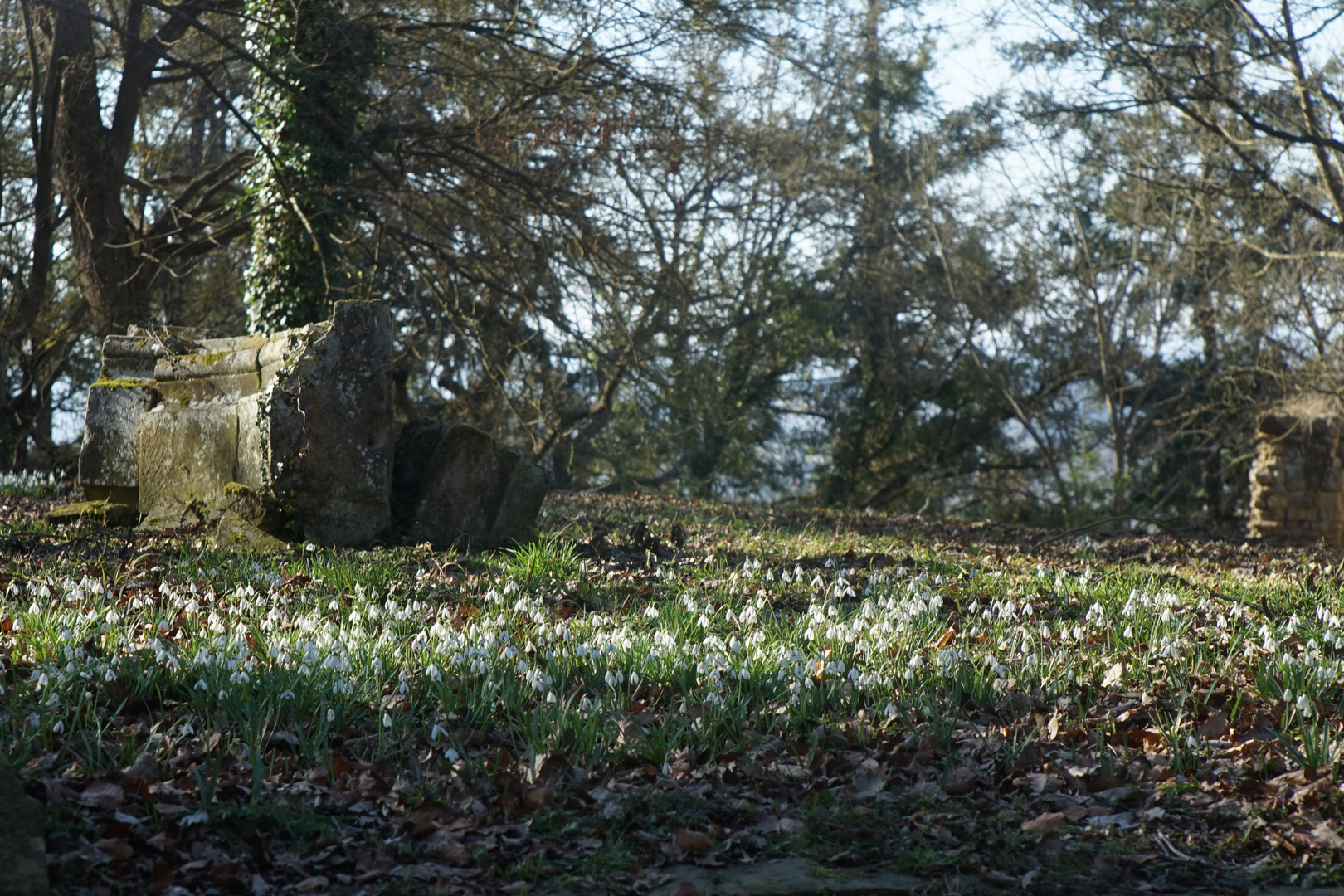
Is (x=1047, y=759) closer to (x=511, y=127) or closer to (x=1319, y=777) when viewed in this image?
(x=1319, y=777)

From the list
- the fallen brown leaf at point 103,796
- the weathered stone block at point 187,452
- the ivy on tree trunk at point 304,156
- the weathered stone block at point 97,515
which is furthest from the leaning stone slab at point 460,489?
the fallen brown leaf at point 103,796

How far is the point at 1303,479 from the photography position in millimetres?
13008

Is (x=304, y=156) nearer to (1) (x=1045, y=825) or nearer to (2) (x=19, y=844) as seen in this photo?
(2) (x=19, y=844)

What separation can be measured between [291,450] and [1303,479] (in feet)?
38.1

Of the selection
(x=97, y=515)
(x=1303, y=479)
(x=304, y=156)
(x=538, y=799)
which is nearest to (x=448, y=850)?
(x=538, y=799)

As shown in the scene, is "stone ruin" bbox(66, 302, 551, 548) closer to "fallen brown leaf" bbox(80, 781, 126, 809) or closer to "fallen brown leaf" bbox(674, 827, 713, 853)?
"fallen brown leaf" bbox(80, 781, 126, 809)

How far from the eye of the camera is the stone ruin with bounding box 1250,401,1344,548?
511 inches

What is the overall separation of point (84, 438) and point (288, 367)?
2.60m

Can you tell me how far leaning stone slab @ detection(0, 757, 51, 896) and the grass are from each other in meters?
0.36

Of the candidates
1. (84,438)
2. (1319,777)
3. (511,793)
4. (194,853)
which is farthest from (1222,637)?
(84,438)

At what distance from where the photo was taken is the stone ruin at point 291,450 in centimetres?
757

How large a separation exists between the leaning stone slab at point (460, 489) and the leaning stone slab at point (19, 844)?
5.36m

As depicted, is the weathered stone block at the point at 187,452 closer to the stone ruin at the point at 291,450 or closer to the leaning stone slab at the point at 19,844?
the stone ruin at the point at 291,450

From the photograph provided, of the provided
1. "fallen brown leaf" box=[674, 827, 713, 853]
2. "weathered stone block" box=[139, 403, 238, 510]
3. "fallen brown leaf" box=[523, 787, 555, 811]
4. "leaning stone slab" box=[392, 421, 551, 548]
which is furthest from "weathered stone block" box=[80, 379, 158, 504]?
"fallen brown leaf" box=[674, 827, 713, 853]
